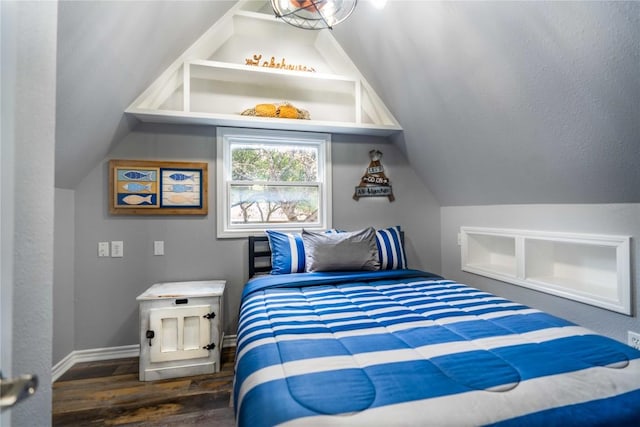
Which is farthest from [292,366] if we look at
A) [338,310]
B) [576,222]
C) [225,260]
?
[576,222]

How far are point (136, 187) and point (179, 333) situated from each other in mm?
1276

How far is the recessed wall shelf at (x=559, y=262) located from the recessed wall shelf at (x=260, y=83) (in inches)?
57.7

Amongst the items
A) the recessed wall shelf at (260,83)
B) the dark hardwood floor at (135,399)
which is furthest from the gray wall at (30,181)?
the recessed wall shelf at (260,83)

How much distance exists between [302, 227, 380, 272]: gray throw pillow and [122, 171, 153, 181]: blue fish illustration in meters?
1.44

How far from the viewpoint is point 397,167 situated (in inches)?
124

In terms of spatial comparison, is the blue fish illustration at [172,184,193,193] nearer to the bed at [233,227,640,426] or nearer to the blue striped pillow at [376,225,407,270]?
the bed at [233,227,640,426]

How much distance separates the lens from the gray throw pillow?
2.31 meters

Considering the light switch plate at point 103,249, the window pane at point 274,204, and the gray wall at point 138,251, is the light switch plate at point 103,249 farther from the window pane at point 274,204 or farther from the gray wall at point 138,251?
the window pane at point 274,204

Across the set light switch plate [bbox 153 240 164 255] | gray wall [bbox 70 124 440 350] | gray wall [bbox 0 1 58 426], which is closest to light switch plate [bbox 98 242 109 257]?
gray wall [bbox 70 124 440 350]

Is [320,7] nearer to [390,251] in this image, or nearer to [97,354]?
[390,251]

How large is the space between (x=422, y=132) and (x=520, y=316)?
1.76m

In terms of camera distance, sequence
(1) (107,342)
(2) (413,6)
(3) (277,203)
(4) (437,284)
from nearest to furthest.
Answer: (2) (413,6)
(4) (437,284)
(1) (107,342)
(3) (277,203)

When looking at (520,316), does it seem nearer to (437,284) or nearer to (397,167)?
(437,284)

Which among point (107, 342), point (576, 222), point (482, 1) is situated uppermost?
point (482, 1)
